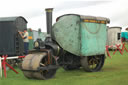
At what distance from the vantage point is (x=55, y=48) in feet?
22.5

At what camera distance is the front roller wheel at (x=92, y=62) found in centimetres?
758

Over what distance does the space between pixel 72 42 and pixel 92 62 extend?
4.40 ft

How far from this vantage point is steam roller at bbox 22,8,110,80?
6527mm

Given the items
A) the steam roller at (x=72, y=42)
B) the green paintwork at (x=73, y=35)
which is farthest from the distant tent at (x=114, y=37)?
the green paintwork at (x=73, y=35)

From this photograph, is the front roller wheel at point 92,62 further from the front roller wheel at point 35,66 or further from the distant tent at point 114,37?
the distant tent at point 114,37

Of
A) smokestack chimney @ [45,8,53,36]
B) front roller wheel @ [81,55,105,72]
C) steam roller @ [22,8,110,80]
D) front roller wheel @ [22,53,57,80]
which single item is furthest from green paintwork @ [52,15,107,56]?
front roller wheel @ [22,53,57,80]

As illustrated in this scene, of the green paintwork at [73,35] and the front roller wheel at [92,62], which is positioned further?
the front roller wheel at [92,62]

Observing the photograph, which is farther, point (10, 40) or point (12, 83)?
point (10, 40)

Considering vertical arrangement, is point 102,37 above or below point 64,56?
above

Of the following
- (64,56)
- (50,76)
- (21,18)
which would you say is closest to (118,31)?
(21,18)

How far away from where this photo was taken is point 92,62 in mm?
8172

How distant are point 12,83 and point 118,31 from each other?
16296 millimetres

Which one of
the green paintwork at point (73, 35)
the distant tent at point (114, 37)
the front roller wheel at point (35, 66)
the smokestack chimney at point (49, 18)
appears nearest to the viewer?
the front roller wheel at point (35, 66)

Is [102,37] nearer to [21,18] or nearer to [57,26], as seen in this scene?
[57,26]
